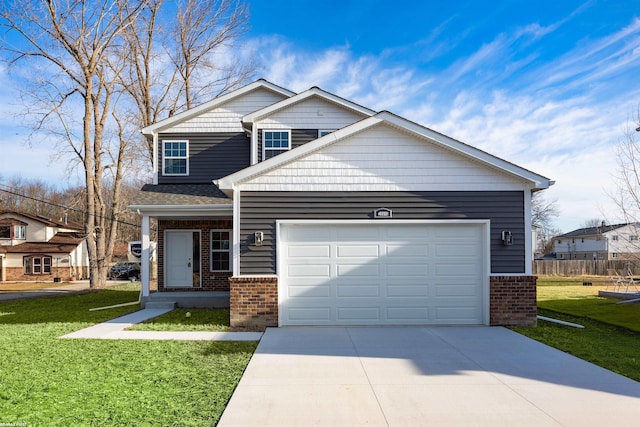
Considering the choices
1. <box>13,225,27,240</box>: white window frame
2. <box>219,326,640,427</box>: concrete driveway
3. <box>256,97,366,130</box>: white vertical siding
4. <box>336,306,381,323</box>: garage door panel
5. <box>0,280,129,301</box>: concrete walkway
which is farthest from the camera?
<box>13,225,27,240</box>: white window frame

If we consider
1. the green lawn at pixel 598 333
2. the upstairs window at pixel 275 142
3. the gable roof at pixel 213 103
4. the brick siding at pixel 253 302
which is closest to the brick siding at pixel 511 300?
the green lawn at pixel 598 333

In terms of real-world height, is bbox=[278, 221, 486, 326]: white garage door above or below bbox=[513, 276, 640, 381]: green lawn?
above

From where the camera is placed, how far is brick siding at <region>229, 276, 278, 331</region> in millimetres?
9133

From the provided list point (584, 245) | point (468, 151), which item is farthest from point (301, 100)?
point (584, 245)

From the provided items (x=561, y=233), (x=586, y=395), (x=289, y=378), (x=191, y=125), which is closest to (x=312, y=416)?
(x=289, y=378)

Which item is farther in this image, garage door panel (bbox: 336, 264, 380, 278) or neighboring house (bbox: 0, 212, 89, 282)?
neighboring house (bbox: 0, 212, 89, 282)

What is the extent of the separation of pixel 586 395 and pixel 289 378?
3.76 m

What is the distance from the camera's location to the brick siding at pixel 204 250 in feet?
45.6

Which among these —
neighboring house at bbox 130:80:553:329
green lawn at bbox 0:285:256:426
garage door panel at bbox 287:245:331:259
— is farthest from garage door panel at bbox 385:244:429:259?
green lawn at bbox 0:285:256:426

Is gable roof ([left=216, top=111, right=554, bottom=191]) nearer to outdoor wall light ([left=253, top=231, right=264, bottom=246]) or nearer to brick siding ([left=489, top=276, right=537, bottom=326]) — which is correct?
outdoor wall light ([left=253, top=231, right=264, bottom=246])

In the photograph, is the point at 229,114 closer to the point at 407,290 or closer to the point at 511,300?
the point at 407,290

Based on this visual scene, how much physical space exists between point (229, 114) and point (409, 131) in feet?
23.9

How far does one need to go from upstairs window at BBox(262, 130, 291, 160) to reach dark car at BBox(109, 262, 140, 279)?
22.3 meters

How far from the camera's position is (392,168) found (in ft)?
31.1
